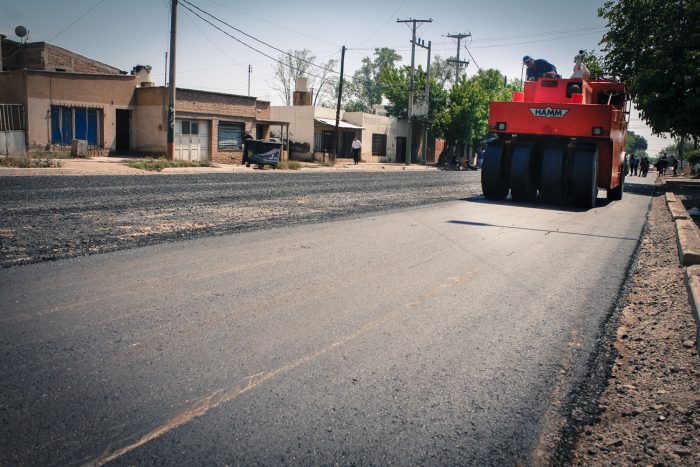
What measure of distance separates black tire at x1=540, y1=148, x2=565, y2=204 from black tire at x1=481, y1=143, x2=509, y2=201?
1084 millimetres

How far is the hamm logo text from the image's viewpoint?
12.8m

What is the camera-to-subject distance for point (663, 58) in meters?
22.0

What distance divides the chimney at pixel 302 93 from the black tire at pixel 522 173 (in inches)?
1252

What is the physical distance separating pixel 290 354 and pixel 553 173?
436 inches

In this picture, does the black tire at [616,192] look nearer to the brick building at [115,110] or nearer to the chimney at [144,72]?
the brick building at [115,110]

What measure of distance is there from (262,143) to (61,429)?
2693 cm

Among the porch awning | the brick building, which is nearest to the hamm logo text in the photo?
the brick building

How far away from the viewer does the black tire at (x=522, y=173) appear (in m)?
13.5

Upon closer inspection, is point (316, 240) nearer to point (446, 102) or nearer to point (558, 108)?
point (558, 108)

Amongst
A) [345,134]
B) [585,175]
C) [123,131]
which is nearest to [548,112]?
[585,175]

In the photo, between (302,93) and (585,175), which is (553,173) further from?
(302,93)

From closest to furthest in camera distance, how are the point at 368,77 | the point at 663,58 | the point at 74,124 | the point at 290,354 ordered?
1. the point at 290,354
2. the point at 663,58
3. the point at 74,124
4. the point at 368,77

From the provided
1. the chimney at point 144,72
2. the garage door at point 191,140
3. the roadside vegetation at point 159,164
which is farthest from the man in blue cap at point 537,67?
the chimney at point 144,72

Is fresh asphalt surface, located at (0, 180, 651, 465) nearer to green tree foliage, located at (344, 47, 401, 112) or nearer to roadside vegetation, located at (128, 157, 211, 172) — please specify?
roadside vegetation, located at (128, 157, 211, 172)
